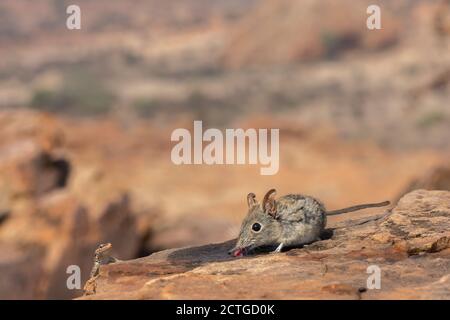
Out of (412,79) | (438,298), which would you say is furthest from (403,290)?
(412,79)

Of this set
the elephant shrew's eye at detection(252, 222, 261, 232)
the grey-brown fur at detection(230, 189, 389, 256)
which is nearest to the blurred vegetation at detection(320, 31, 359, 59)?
the grey-brown fur at detection(230, 189, 389, 256)

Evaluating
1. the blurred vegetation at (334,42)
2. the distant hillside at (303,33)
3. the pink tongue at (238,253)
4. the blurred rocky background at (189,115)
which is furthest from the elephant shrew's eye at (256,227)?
the blurred vegetation at (334,42)

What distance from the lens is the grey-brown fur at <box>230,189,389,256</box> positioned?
6.81 meters

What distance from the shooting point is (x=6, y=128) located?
50.6 feet

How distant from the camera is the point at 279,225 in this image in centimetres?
686

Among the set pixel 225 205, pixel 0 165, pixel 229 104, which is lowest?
pixel 225 205

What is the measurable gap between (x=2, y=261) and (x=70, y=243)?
142 centimetres

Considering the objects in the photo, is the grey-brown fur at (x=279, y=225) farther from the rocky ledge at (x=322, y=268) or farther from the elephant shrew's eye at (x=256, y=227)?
the rocky ledge at (x=322, y=268)

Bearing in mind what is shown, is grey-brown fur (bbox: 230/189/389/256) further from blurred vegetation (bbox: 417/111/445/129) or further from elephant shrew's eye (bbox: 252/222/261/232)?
blurred vegetation (bbox: 417/111/445/129)

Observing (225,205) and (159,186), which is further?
(159,186)

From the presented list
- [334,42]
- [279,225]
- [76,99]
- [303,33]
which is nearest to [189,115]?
[76,99]

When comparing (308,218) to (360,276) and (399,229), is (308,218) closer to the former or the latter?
(399,229)

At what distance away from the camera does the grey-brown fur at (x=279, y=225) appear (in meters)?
6.81

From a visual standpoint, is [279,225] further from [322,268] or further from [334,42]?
[334,42]
